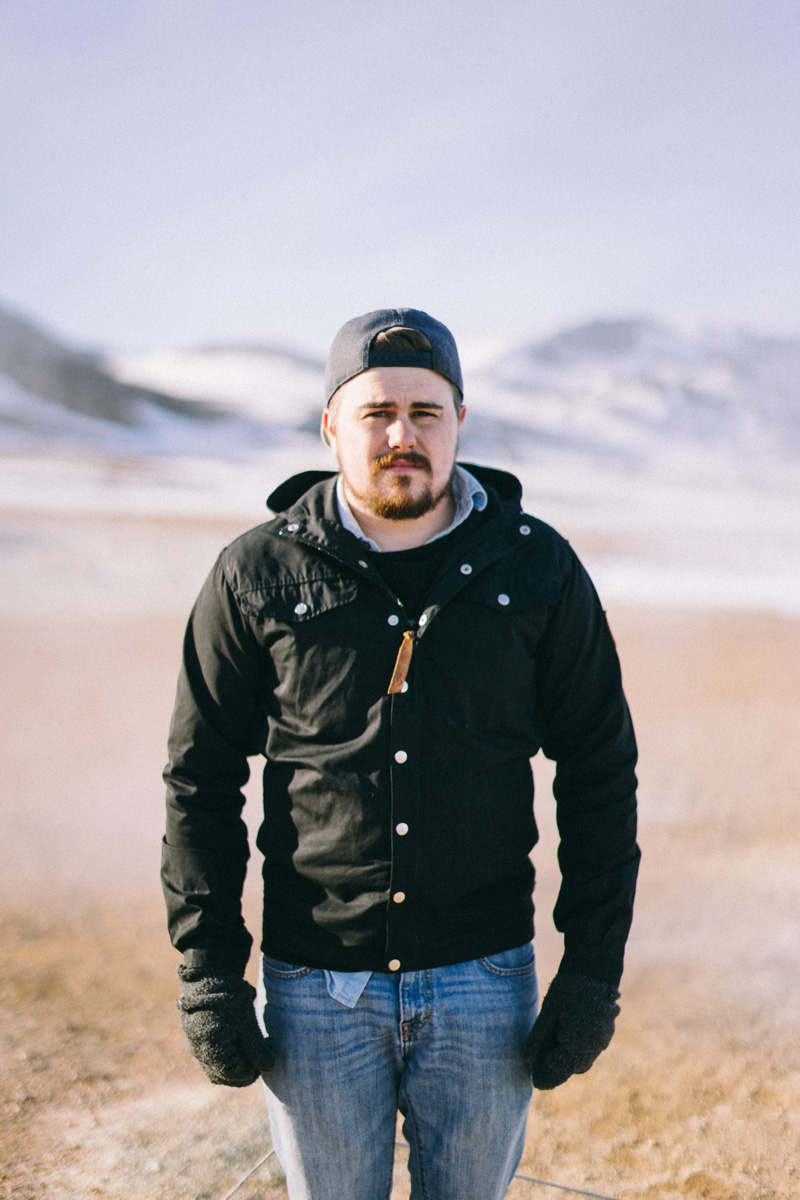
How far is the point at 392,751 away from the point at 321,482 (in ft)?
1.42

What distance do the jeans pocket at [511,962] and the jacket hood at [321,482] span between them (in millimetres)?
625

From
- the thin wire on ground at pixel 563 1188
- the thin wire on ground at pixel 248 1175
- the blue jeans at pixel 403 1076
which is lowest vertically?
the thin wire on ground at pixel 563 1188

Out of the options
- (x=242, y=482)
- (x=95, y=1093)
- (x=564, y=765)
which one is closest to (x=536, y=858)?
(x=95, y=1093)

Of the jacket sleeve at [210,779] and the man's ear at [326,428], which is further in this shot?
the man's ear at [326,428]

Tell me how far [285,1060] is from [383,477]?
2.50ft

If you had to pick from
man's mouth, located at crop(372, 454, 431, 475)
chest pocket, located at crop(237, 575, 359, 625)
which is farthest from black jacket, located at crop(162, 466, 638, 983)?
man's mouth, located at crop(372, 454, 431, 475)

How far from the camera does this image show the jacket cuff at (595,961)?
1300mm

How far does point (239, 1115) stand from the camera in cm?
212

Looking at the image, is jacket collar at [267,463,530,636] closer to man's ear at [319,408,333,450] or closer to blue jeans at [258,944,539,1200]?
man's ear at [319,408,333,450]

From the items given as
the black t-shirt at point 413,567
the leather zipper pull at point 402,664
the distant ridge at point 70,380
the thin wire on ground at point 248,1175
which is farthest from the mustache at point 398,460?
the distant ridge at point 70,380

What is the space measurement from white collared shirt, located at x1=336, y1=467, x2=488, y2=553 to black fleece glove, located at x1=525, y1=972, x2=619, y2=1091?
61 cm

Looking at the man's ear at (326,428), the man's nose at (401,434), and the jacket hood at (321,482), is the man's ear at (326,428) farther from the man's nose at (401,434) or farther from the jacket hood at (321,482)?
the man's nose at (401,434)

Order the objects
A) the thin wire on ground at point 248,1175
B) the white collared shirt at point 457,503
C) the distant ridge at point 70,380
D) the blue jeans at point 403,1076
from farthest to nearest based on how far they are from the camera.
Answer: the distant ridge at point 70,380 → the thin wire on ground at point 248,1175 → the white collared shirt at point 457,503 → the blue jeans at point 403,1076

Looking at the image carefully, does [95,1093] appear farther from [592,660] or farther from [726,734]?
[726,734]
